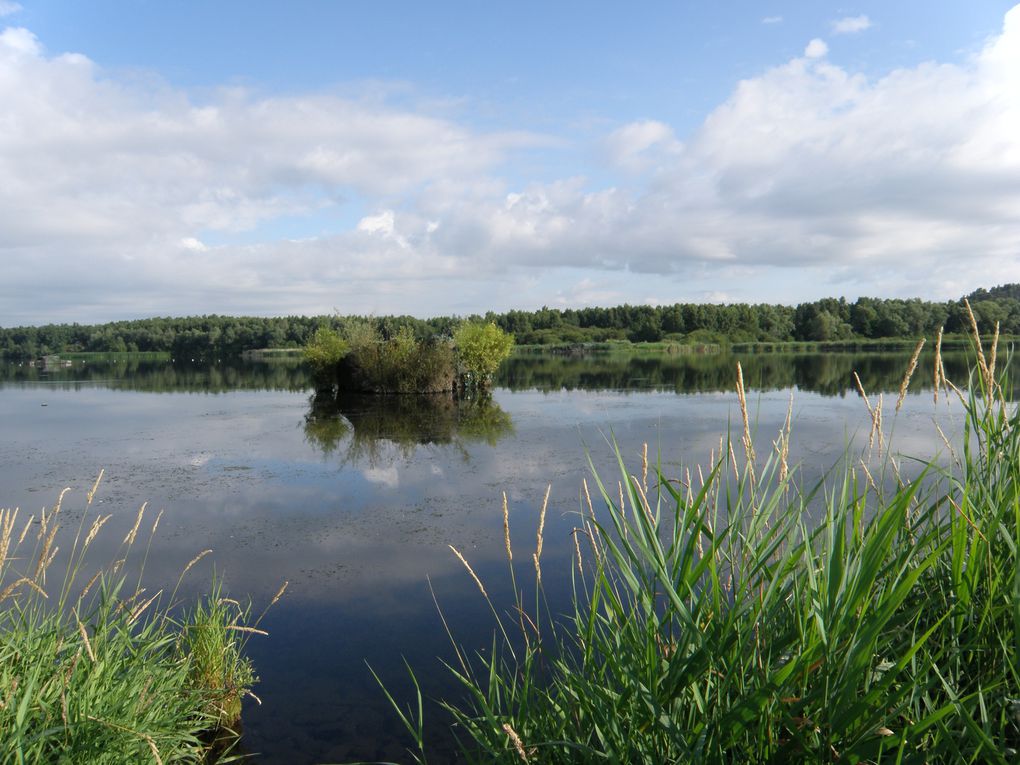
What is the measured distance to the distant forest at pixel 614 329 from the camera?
79375 millimetres

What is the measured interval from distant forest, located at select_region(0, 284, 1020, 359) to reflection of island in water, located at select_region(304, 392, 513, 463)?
53.4 meters

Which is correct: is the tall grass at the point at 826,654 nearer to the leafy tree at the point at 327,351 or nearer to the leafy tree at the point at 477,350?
the leafy tree at the point at 477,350

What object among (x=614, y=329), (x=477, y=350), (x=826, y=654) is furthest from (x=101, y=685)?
(x=614, y=329)

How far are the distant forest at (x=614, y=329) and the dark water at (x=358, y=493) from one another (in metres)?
57.3

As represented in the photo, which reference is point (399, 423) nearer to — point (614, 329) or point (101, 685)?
point (101, 685)

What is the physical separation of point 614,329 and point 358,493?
82766 millimetres

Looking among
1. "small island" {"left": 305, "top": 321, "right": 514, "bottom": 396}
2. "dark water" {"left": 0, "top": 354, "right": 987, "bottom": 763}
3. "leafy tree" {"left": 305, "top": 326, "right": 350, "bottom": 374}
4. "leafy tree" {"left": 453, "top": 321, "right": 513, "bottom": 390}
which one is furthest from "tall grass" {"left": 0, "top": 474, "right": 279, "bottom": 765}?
"leafy tree" {"left": 305, "top": 326, "right": 350, "bottom": 374}

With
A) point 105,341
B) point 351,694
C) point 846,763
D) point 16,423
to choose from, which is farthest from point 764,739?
point 105,341

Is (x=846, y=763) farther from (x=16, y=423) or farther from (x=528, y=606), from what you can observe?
(x=16, y=423)

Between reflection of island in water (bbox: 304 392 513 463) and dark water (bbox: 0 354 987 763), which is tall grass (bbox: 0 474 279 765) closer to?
dark water (bbox: 0 354 987 763)

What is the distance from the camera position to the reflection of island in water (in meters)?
13.4

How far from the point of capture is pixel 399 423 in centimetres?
1625

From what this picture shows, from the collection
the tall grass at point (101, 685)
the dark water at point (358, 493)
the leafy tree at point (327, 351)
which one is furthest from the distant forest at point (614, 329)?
the tall grass at point (101, 685)

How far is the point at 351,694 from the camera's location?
13.9ft
